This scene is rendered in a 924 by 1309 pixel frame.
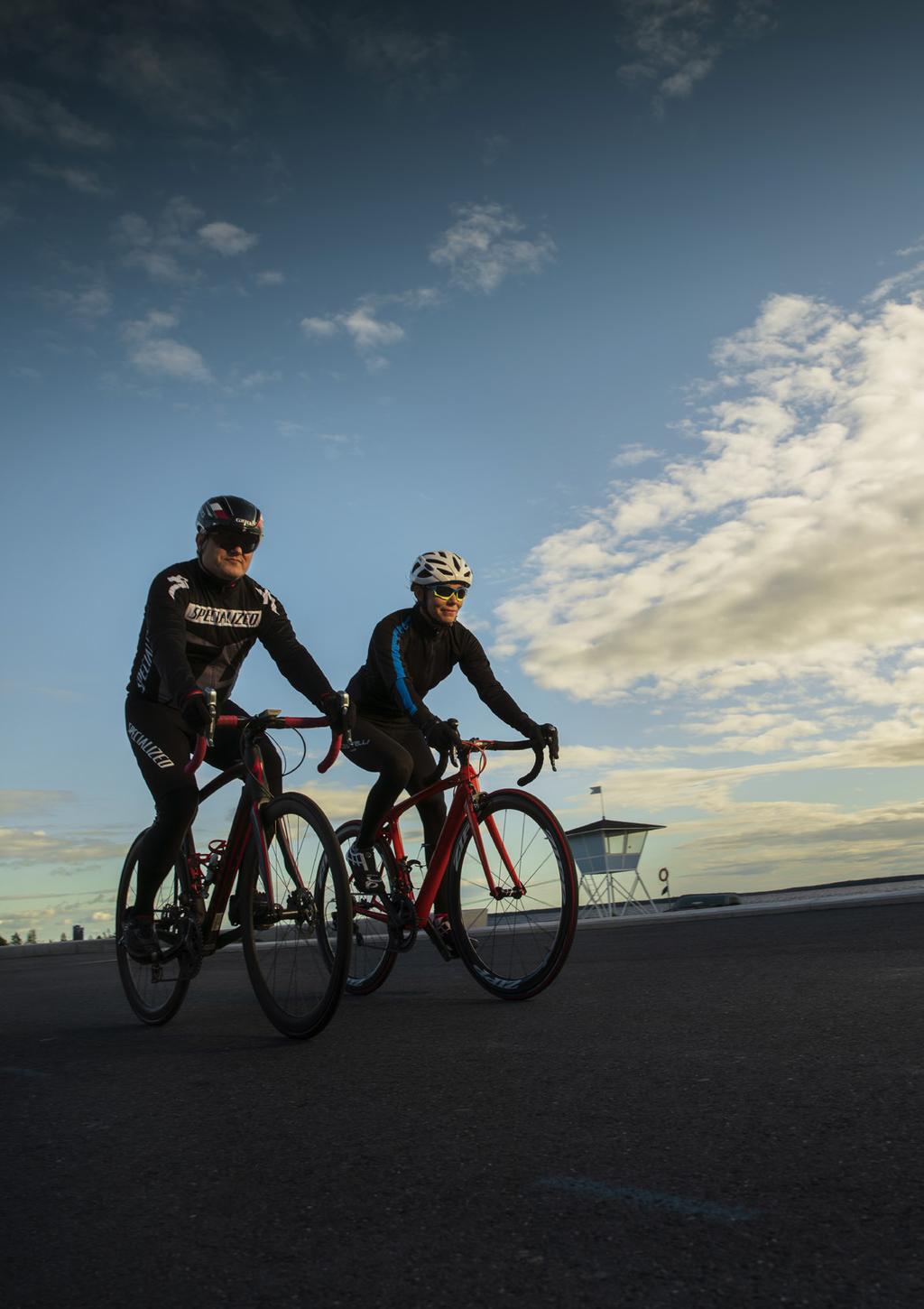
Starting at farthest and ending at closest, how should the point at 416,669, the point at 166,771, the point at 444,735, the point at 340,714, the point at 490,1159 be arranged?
the point at 416,669 < the point at 444,735 < the point at 166,771 < the point at 340,714 < the point at 490,1159

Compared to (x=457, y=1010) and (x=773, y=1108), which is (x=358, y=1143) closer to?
(x=773, y=1108)

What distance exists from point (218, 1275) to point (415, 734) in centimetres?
467

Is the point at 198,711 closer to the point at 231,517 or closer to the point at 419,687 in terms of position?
the point at 231,517

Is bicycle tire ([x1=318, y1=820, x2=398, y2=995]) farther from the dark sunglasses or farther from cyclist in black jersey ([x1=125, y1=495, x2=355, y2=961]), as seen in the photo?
the dark sunglasses

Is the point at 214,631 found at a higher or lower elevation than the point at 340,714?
higher

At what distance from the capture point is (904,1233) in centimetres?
176

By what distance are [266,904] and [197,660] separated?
137 centimetres

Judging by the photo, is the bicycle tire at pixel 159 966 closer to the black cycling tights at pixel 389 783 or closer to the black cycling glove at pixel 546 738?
the black cycling tights at pixel 389 783

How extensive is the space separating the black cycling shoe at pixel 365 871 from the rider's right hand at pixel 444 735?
0.93 metres

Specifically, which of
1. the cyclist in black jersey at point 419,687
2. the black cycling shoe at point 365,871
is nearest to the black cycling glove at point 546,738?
the cyclist in black jersey at point 419,687

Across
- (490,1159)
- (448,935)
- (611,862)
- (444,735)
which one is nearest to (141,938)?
(448,935)

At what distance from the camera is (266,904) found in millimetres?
4488

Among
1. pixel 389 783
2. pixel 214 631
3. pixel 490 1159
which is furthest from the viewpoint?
pixel 389 783

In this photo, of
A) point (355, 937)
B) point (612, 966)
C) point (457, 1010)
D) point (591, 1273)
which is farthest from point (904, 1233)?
point (612, 966)
